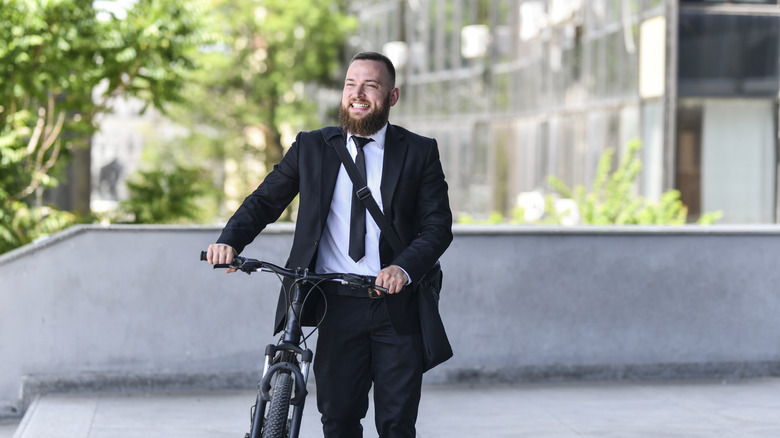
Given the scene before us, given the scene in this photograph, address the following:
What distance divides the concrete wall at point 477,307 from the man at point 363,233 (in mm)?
3160

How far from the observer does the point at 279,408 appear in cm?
417

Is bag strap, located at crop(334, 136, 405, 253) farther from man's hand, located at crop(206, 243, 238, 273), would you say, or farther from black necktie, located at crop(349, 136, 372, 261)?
man's hand, located at crop(206, 243, 238, 273)

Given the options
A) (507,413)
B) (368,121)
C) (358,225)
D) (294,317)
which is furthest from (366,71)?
(507,413)

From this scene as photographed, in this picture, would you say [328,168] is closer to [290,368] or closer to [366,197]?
[366,197]

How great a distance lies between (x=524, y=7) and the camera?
25.9 metres

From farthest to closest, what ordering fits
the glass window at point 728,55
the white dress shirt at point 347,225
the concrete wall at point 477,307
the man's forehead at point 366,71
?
the glass window at point 728,55 → the concrete wall at point 477,307 → the white dress shirt at point 347,225 → the man's forehead at point 366,71

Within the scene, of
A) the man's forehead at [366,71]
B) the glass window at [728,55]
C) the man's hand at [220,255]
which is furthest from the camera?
the glass window at [728,55]

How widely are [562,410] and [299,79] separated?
37.6 m

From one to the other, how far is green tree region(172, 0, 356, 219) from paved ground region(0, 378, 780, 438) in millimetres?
34578

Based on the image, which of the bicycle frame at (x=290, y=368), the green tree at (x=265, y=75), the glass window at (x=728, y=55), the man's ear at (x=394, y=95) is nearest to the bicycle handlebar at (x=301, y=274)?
the bicycle frame at (x=290, y=368)

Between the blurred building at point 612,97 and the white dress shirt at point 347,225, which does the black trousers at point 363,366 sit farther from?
the blurred building at point 612,97

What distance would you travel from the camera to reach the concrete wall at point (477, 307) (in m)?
7.57

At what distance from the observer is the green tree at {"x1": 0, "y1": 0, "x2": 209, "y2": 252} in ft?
36.8

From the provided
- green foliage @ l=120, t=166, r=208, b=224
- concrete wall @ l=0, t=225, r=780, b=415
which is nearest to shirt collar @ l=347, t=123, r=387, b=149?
concrete wall @ l=0, t=225, r=780, b=415
